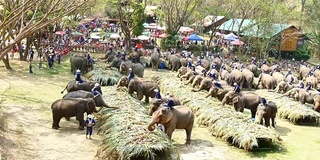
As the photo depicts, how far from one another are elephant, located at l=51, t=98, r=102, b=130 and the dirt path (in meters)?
0.37

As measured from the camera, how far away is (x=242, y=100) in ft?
54.4

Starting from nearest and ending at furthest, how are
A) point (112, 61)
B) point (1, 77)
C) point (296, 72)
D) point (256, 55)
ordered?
point (1, 77), point (112, 61), point (296, 72), point (256, 55)

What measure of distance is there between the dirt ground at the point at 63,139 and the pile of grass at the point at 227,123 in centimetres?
30

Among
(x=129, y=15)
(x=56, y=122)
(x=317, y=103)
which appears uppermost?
(x=129, y=15)

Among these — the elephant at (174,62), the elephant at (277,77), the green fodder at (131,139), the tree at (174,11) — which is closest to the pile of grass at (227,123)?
the green fodder at (131,139)

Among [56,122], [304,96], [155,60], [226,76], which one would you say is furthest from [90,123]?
[155,60]

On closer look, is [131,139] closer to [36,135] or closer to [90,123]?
[90,123]

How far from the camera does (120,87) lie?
57.9 feet

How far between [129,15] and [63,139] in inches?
919

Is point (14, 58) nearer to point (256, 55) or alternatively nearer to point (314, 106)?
point (314, 106)

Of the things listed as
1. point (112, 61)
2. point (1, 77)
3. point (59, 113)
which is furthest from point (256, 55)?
point (59, 113)

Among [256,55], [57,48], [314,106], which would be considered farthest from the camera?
[256,55]

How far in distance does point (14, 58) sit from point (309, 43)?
111ft

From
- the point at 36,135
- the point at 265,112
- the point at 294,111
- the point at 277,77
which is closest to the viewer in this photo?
the point at 36,135
